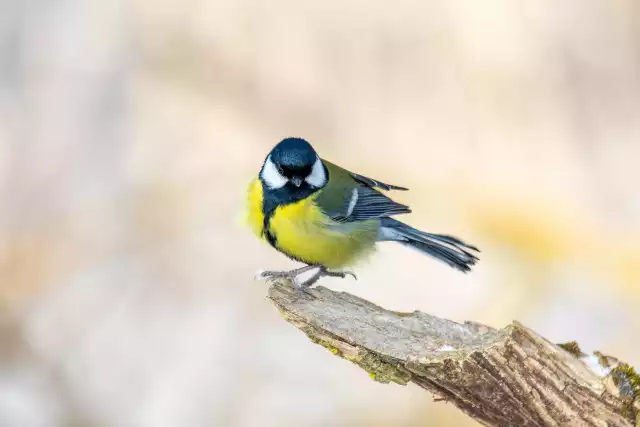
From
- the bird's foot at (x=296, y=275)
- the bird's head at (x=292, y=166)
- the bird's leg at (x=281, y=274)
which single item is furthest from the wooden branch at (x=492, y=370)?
the bird's head at (x=292, y=166)

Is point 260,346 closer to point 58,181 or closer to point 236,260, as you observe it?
point 236,260

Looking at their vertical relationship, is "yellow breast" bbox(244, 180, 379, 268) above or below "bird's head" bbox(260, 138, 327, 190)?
below

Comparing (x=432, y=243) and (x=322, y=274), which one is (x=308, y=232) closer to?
(x=322, y=274)

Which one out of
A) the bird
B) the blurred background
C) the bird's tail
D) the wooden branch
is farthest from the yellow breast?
the blurred background

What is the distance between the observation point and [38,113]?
3363mm

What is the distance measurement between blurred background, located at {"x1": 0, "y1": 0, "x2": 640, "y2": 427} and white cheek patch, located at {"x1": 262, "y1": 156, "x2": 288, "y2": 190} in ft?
3.30

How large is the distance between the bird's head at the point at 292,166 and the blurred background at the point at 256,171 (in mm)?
1018

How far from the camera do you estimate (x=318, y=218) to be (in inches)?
82.0

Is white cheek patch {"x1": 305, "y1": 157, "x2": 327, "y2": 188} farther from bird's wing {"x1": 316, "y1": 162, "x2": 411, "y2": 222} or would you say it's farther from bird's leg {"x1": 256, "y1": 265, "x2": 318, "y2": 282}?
bird's leg {"x1": 256, "y1": 265, "x2": 318, "y2": 282}

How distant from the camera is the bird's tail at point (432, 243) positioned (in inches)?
85.7

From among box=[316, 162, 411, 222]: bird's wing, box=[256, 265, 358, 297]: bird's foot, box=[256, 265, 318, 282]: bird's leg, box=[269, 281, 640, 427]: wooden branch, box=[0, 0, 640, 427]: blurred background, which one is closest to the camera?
box=[269, 281, 640, 427]: wooden branch

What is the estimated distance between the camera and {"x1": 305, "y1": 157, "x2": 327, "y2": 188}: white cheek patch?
2078 mm

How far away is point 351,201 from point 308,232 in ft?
0.74

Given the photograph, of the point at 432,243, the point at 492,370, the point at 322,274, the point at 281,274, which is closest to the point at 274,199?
the point at 281,274
